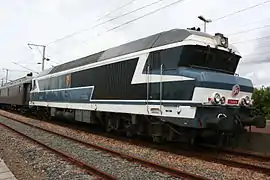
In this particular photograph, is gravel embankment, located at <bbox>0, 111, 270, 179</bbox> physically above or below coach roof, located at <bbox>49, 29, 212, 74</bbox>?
below

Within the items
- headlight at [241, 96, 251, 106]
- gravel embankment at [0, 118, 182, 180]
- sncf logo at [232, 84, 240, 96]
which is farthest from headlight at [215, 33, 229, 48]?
gravel embankment at [0, 118, 182, 180]

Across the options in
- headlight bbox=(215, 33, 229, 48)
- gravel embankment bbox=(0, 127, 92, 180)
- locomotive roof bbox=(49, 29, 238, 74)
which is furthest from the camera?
headlight bbox=(215, 33, 229, 48)

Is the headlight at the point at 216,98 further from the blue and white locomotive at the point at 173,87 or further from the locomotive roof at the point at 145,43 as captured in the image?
the locomotive roof at the point at 145,43

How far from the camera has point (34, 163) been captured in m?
8.69

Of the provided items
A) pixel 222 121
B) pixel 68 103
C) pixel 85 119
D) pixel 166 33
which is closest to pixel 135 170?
pixel 222 121

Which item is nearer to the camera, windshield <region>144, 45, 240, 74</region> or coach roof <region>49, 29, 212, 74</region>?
windshield <region>144, 45, 240, 74</region>

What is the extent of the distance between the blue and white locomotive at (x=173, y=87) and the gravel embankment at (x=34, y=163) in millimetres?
3070

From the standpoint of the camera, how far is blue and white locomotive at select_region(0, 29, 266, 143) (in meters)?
8.77

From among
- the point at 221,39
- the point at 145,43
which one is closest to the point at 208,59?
the point at 221,39

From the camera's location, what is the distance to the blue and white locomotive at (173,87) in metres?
8.77

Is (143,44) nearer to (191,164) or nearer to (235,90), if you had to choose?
(235,90)

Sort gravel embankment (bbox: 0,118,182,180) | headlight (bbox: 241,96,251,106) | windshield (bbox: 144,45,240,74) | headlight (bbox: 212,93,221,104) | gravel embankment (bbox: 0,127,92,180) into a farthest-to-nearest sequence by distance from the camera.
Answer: headlight (bbox: 241,96,251,106) < windshield (bbox: 144,45,240,74) < headlight (bbox: 212,93,221,104) < gravel embankment (bbox: 0,127,92,180) < gravel embankment (bbox: 0,118,182,180)

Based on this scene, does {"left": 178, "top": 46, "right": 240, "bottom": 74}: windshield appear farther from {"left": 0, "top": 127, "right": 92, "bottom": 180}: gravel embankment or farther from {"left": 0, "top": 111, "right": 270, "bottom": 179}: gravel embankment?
{"left": 0, "top": 127, "right": 92, "bottom": 180}: gravel embankment

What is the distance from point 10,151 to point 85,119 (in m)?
4.94
